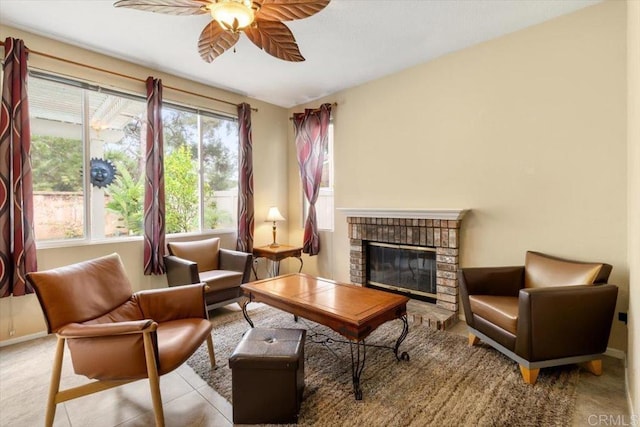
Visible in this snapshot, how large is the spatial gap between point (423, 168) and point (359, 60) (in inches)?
54.9

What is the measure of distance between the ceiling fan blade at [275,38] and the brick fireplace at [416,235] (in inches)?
78.7

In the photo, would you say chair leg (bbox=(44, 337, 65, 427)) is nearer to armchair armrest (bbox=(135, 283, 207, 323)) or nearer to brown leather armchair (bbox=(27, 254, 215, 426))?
brown leather armchair (bbox=(27, 254, 215, 426))

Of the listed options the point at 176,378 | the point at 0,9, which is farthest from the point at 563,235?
the point at 0,9

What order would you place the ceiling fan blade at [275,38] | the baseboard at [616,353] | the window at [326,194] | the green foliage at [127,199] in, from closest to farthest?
the ceiling fan blade at [275,38]
the baseboard at [616,353]
the green foliage at [127,199]
the window at [326,194]

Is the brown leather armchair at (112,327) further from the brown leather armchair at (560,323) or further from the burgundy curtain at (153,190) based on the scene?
the brown leather armchair at (560,323)

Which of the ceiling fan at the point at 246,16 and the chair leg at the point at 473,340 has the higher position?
the ceiling fan at the point at 246,16

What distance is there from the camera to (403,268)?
367 cm

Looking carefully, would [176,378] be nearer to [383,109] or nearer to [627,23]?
[383,109]

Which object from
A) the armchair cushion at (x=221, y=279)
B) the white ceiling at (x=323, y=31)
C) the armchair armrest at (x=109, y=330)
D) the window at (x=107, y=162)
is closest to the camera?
the armchair armrest at (x=109, y=330)

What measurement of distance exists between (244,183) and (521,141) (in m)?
3.28

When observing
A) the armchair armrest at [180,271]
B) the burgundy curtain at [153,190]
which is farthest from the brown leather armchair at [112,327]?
the burgundy curtain at [153,190]

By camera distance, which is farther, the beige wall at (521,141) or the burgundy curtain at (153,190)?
the burgundy curtain at (153,190)

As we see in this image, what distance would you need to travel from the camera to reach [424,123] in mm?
3439

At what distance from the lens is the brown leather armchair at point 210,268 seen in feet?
10.3
